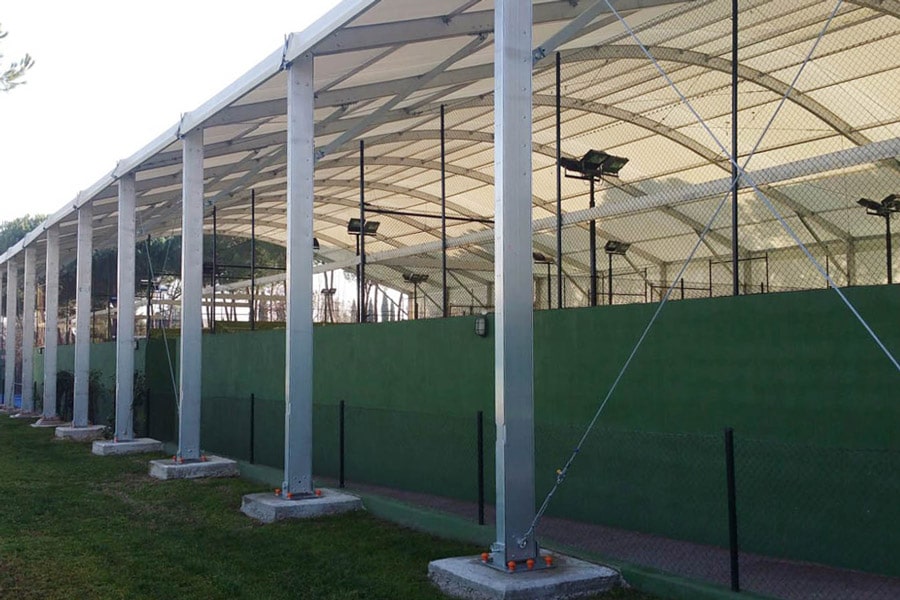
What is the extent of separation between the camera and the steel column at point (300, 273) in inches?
495

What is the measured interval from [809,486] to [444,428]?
579 cm

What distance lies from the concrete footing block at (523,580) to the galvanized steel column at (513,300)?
0.27 m

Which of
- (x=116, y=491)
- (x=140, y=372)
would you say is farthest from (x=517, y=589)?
Result: (x=140, y=372)

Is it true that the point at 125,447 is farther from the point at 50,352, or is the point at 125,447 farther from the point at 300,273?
the point at 50,352

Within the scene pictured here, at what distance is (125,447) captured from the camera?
19.7 metres

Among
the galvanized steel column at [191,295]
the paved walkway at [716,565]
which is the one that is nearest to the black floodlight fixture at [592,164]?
the galvanized steel column at [191,295]

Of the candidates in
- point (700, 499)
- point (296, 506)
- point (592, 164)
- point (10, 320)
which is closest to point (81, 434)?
point (296, 506)

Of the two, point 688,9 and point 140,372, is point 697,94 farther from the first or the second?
point 140,372

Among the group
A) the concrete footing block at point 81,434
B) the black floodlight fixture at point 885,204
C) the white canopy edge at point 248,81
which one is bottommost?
the concrete footing block at point 81,434

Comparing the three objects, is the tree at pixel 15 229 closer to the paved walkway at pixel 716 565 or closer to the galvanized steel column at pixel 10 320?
the galvanized steel column at pixel 10 320

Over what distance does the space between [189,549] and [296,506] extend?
1.69 m

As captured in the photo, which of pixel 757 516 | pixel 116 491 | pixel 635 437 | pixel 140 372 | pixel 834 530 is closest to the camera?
pixel 834 530

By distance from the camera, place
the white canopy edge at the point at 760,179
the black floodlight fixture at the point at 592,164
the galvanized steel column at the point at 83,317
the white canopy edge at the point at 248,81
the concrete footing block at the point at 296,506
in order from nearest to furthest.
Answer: the white canopy edge at the point at 760,179 < the white canopy edge at the point at 248,81 < the concrete footing block at the point at 296,506 < the black floodlight fixture at the point at 592,164 < the galvanized steel column at the point at 83,317

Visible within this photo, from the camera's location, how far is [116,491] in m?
14.7
